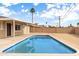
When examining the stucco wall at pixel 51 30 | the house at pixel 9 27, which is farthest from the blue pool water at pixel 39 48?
the stucco wall at pixel 51 30

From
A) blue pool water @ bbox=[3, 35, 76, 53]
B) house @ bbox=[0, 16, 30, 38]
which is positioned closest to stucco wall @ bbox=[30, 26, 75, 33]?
house @ bbox=[0, 16, 30, 38]

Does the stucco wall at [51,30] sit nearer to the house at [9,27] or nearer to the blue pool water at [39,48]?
the house at [9,27]

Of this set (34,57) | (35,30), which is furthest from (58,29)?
(34,57)

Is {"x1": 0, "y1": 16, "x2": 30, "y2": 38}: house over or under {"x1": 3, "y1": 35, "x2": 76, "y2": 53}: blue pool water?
over

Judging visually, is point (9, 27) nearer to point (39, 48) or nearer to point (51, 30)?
point (39, 48)

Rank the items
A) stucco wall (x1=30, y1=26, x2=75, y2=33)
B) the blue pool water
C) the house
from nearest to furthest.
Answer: the blue pool water
the house
stucco wall (x1=30, y1=26, x2=75, y2=33)

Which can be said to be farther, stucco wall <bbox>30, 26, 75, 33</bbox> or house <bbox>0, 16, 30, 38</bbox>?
stucco wall <bbox>30, 26, 75, 33</bbox>

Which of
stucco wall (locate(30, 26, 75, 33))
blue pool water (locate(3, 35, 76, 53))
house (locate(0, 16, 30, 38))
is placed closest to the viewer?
blue pool water (locate(3, 35, 76, 53))

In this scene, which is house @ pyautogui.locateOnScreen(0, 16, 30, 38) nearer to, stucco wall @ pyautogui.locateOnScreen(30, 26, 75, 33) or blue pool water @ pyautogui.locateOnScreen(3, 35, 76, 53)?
blue pool water @ pyautogui.locateOnScreen(3, 35, 76, 53)

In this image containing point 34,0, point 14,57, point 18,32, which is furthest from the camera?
point 18,32

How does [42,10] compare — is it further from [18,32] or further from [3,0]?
[3,0]

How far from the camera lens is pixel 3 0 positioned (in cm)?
676

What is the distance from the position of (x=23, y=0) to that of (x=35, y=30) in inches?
1190

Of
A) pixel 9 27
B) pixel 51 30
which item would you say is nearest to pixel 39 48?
pixel 9 27
